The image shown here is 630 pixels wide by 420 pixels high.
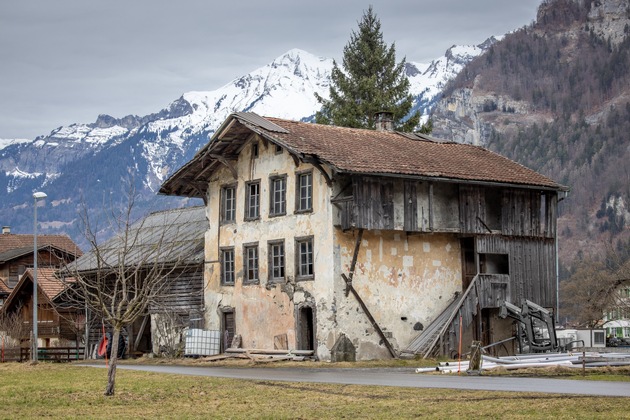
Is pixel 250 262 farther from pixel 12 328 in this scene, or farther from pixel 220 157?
pixel 12 328

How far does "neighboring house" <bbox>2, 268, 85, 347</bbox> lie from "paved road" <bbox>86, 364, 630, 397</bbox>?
24.6m

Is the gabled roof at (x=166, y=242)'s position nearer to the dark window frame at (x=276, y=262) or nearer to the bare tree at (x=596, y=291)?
the dark window frame at (x=276, y=262)

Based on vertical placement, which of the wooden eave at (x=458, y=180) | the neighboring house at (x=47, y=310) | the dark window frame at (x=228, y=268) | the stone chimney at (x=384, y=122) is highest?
the stone chimney at (x=384, y=122)

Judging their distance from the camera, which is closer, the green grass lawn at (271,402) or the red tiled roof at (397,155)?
the green grass lawn at (271,402)

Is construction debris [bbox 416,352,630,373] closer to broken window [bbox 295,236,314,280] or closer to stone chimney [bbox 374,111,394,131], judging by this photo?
broken window [bbox 295,236,314,280]

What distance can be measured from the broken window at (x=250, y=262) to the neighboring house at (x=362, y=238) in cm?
5

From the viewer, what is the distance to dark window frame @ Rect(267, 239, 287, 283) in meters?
42.9

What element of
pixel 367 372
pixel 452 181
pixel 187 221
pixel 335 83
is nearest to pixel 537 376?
pixel 367 372

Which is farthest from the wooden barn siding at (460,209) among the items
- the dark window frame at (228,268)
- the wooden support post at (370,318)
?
the dark window frame at (228,268)

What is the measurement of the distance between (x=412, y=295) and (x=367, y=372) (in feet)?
29.6

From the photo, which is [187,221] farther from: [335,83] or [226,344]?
[335,83]

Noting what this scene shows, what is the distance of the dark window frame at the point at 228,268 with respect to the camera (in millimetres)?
45781

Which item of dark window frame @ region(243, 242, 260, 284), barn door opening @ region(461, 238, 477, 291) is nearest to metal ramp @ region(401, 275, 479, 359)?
barn door opening @ region(461, 238, 477, 291)

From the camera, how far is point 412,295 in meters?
41.9
